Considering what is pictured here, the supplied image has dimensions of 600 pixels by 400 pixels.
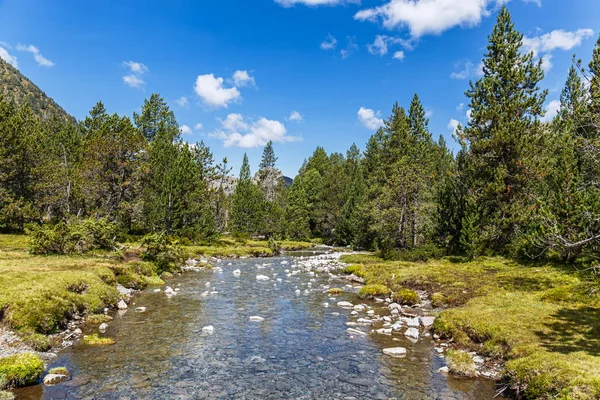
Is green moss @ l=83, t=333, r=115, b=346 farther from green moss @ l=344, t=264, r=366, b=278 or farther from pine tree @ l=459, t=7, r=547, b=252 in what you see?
pine tree @ l=459, t=7, r=547, b=252

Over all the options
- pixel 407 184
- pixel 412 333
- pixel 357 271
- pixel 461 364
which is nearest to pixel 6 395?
pixel 461 364

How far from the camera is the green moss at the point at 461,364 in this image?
38.0 ft

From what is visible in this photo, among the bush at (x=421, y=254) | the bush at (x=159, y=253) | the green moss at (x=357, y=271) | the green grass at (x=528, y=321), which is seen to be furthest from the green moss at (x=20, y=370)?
the bush at (x=421, y=254)

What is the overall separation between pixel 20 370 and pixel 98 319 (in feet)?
22.7

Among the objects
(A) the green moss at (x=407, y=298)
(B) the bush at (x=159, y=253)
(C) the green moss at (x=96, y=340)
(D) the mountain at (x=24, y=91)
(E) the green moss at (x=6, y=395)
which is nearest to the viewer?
(E) the green moss at (x=6, y=395)

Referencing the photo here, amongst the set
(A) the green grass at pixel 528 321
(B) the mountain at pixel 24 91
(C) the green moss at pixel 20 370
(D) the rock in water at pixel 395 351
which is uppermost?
→ (B) the mountain at pixel 24 91

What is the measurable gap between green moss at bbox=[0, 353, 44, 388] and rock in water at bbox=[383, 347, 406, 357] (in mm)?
11018

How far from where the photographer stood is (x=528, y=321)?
1419cm

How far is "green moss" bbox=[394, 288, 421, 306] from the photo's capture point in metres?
21.4

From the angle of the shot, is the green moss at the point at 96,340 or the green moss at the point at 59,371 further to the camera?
the green moss at the point at 96,340

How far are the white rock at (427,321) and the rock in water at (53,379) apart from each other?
14.0 meters

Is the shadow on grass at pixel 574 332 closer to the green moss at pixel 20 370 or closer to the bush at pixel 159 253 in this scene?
the green moss at pixel 20 370

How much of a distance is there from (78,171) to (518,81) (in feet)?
186

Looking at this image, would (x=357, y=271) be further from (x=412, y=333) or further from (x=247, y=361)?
(x=247, y=361)
